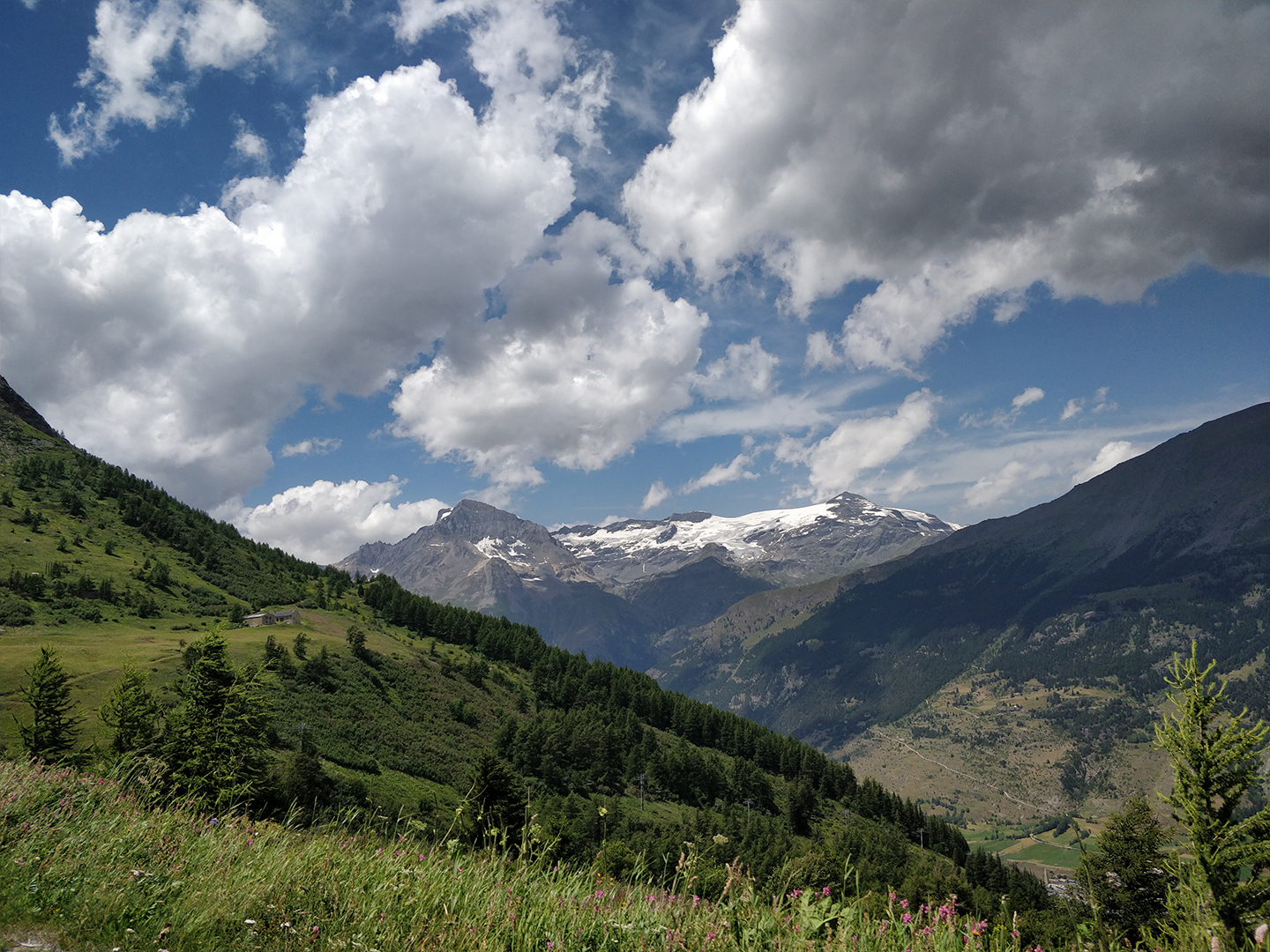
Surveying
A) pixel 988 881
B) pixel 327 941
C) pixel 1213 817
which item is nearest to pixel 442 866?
pixel 327 941

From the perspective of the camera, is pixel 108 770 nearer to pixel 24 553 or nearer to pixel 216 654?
pixel 216 654

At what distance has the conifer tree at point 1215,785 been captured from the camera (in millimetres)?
16531

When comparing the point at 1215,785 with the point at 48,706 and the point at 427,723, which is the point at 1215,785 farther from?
the point at 427,723

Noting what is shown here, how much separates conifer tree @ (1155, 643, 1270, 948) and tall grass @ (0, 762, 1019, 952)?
15511 mm

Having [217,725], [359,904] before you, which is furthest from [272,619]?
[359,904]

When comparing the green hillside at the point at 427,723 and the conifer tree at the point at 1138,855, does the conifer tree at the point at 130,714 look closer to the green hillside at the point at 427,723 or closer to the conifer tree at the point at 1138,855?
the green hillside at the point at 427,723

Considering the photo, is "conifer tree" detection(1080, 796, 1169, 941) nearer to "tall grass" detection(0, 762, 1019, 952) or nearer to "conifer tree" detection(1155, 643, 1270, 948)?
"conifer tree" detection(1155, 643, 1270, 948)

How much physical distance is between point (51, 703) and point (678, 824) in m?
99.5

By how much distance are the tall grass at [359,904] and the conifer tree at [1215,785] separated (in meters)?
15.5

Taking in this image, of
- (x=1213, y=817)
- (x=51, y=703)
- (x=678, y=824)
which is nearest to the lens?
(x=1213, y=817)

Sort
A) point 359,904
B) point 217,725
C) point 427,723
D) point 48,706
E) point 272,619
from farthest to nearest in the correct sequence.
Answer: point 272,619, point 427,723, point 48,706, point 217,725, point 359,904

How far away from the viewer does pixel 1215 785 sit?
19.1 metres

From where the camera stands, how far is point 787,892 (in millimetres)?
6555

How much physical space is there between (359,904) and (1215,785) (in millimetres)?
24737
